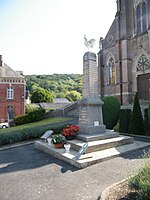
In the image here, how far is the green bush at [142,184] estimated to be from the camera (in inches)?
123

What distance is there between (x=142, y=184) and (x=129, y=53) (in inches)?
795

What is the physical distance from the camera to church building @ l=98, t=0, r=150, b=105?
20.1m

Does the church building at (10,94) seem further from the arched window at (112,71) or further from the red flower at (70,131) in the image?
the red flower at (70,131)

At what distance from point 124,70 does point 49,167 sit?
17799mm

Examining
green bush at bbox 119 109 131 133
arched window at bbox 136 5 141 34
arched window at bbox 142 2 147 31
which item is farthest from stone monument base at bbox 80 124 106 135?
arched window at bbox 136 5 141 34

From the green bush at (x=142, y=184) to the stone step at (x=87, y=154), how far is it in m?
2.33

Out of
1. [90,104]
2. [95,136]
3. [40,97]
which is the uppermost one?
[40,97]

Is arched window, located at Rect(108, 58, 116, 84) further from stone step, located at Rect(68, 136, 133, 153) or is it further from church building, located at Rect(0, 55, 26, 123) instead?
church building, located at Rect(0, 55, 26, 123)

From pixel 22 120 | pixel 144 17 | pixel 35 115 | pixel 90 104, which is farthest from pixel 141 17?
pixel 22 120

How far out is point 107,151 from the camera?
7031 millimetres

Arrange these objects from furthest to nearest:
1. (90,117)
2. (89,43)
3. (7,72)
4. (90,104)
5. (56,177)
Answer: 1. (7,72)
2. (89,43)
3. (90,104)
4. (90,117)
5. (56,177)

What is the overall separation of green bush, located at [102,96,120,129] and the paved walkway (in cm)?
609

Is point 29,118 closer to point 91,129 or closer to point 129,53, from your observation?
point 129,53

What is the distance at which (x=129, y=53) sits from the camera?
69.3 ft
